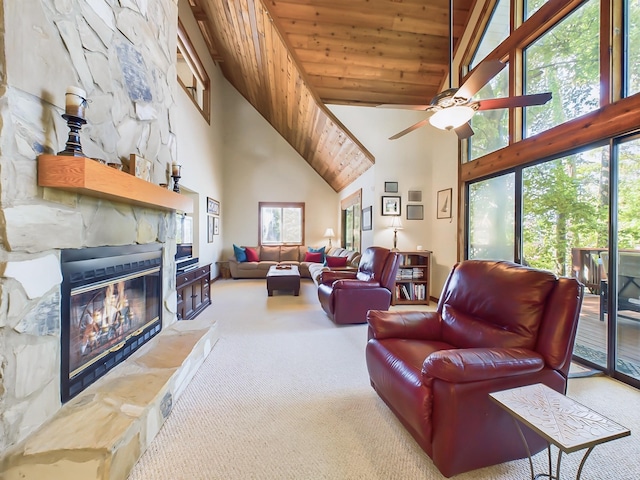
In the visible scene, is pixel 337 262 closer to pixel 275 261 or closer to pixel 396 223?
pixel 396 223

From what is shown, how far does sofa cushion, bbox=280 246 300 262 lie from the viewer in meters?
7.60

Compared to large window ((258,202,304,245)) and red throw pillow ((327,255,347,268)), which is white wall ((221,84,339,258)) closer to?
large window ((258,202,304,245))

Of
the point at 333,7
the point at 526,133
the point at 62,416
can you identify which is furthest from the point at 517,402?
the point at 333,7

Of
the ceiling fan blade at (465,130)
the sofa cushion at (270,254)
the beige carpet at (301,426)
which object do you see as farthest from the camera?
the sofa cushion at (270,254)

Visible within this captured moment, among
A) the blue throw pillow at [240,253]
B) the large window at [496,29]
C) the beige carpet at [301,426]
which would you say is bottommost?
the beige carpet at [301,426]

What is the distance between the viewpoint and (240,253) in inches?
285

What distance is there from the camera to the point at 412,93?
4711 millimetres

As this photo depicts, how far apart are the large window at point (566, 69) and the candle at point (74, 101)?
12.5ft

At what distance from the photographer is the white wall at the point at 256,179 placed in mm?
7789

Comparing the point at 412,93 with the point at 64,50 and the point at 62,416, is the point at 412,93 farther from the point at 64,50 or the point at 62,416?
the point at 62,416

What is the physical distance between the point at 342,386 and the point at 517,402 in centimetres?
128

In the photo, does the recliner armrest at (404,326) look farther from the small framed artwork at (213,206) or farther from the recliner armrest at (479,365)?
the small framed artwork at (213,206)

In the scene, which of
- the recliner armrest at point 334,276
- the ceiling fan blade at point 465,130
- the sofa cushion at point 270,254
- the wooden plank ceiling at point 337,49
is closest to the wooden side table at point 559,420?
the ceiling fan blade at point 465,130

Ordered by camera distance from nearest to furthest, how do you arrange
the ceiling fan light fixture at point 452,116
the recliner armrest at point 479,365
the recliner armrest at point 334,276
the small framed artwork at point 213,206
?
the recliner armrest at point 479,365 < the ceiling fan light fixture at point 452,116 < the recliner armrest at point 334,276 < the small framed artwork at point 213,206
